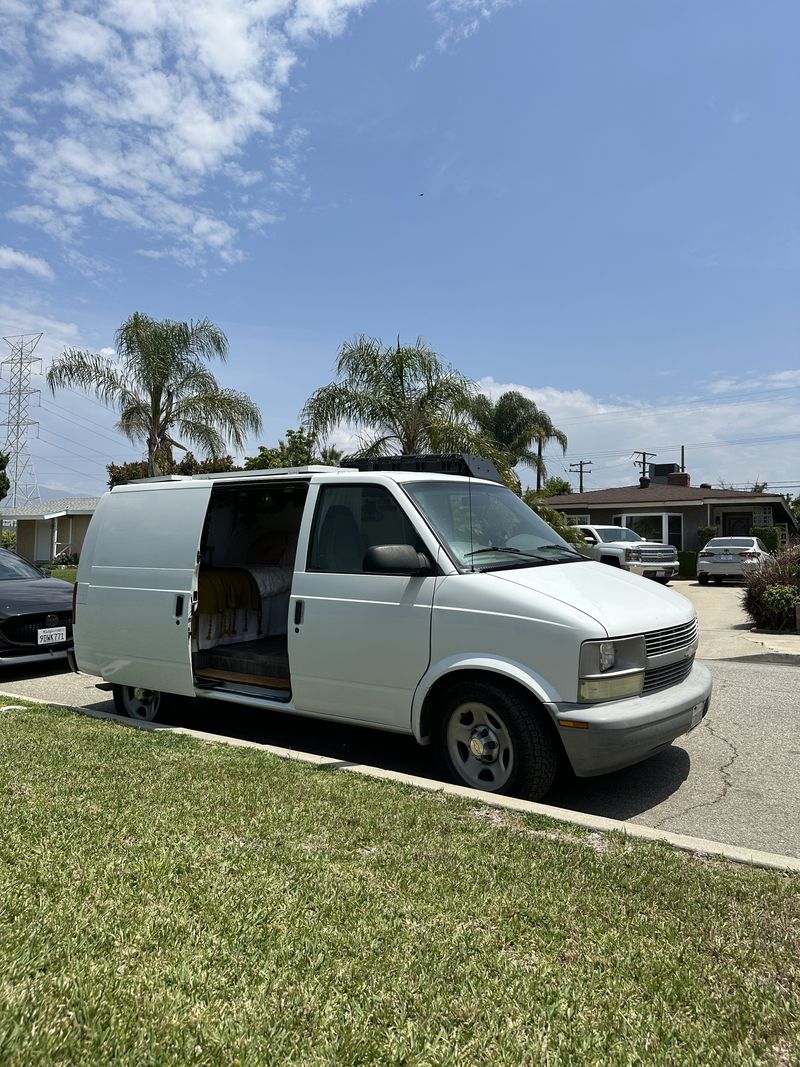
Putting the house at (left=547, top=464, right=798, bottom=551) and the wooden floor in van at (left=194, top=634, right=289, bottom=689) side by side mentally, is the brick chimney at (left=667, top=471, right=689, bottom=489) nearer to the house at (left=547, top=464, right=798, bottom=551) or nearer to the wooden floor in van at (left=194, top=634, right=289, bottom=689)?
the house at (left=547, top=464, right=798, bottom=551)

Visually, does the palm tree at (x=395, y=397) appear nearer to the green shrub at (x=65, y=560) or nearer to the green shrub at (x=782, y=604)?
the green shrub at (x=782, y=604)

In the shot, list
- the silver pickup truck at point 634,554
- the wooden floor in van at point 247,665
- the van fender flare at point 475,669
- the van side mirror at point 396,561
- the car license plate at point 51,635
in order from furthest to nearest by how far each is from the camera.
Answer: the silver pickup truck at point 634,554 < the car license plate at point 51,635 < the wooden floor in van at point 247,665 < the van side mirror at point 396,561 < the van fender flare at point 475,669

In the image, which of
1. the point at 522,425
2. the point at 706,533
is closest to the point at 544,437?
the point at 522,425

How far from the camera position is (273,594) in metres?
7.78

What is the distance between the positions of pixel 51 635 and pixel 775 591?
35.7 feet

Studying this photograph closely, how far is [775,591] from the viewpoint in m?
12.9

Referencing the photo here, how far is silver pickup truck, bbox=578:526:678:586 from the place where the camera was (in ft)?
78.0

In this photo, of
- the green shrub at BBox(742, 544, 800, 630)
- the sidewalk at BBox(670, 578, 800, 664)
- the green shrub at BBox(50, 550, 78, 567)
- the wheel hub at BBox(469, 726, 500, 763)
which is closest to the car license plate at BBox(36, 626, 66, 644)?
the wheel hub at BBox(469, 726, 500, 763)

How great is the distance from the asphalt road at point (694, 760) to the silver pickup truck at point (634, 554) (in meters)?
15.4

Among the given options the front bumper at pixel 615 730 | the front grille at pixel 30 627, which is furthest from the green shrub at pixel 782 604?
the front grille at pixel 30 627

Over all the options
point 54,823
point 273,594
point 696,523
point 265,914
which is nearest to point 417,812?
point 265,914

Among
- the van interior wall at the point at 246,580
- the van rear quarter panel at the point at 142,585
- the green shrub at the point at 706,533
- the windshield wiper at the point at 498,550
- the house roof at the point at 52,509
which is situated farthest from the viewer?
the house roof at the point at 52,509

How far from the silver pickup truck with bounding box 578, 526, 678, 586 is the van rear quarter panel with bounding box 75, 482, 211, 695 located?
17802mm

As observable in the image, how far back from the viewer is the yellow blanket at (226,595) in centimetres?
694
